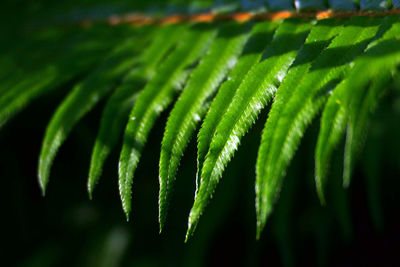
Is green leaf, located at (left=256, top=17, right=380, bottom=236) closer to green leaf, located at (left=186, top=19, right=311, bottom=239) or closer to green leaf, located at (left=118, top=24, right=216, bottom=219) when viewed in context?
green leaf, located at (left=186, top=19, right=311, bottom=239)

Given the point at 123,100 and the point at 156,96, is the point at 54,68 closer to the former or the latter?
the point at 123,100

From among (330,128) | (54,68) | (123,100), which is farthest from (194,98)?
(54,68)

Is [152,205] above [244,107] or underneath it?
underneath

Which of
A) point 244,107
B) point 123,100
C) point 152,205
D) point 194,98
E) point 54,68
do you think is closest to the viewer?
point 244,107

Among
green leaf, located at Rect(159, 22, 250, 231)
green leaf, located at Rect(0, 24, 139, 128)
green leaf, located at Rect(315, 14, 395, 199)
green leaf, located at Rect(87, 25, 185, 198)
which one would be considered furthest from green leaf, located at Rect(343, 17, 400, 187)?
green leaf, located at Rect(0, 24, 139, 128)

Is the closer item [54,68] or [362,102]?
[362,102]

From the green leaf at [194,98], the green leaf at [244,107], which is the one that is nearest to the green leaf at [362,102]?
the green leaf at [244,107]

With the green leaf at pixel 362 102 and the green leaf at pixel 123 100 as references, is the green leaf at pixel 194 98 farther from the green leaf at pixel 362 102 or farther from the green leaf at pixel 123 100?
the green leaf at pixel 362 102
